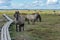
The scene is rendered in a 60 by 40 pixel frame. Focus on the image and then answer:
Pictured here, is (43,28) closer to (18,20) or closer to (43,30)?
(43,30)

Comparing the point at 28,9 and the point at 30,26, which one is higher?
the point at 28,9

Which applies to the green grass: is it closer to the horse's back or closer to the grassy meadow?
the grassy meadow

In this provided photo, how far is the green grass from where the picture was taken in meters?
2.85

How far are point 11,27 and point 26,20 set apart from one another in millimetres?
559

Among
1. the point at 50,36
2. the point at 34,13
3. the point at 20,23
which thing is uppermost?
the point at 34,13

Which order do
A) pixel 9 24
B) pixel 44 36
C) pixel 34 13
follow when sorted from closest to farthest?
pixel 44 36, pixel 9 24, pixel 34 13

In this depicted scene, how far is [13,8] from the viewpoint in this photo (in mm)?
3100

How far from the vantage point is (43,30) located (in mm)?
3242

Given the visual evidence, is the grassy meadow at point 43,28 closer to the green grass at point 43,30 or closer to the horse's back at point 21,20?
the green grass at point 43,30

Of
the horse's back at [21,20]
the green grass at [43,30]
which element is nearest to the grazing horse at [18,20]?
the horse's back at [21,20]

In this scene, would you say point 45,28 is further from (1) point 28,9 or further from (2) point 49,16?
(1) point 28,9

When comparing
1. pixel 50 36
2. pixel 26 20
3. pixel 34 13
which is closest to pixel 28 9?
pixel 34 13

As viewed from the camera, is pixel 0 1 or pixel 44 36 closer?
pixel 44 36

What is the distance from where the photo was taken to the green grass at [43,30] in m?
2.85
